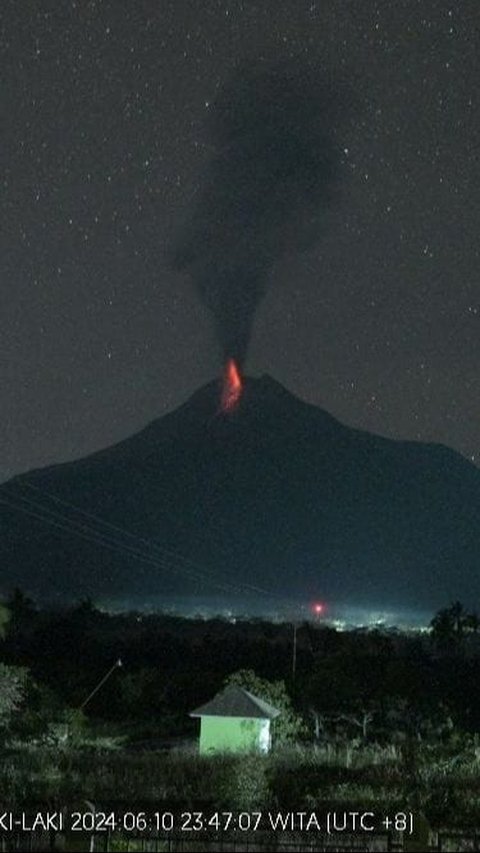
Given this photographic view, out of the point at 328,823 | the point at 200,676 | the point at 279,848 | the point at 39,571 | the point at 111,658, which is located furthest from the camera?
the point at 39,571

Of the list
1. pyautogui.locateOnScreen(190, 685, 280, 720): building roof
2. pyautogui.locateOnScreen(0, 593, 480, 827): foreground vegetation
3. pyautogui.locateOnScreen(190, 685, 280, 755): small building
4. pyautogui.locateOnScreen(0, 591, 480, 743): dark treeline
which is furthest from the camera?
pyautogui.locateOnScreen(0, 591, 480, 743): dark treeline

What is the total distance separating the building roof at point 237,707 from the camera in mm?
29219

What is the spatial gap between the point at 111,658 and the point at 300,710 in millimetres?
18710

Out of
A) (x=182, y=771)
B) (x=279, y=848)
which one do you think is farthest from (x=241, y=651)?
(x=279, y=848)

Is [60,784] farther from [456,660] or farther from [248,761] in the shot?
[456,660]

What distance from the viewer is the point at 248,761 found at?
23.6 metres

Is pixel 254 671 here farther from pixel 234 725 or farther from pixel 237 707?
pixel 234 725

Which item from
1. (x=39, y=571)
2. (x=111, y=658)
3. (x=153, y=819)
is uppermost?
(x=39, y=571)

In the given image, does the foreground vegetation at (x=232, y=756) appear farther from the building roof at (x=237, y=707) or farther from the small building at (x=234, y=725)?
the building roof at (x=237, y=707)

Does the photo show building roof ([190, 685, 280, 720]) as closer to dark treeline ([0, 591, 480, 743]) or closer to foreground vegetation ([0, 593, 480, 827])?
foreground vegetation ([0, 593, 480, 827])

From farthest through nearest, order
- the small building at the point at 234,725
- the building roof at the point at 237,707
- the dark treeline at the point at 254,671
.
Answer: the dark treeline at the point at 254,671, the building roof at the point at 237,707, the small building at the point at 234,725

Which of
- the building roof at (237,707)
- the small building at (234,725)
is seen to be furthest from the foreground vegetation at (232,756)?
the building roof at (237,707)

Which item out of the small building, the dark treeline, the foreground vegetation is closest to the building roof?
the small building

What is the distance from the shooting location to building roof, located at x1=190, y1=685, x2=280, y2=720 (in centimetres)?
2922
